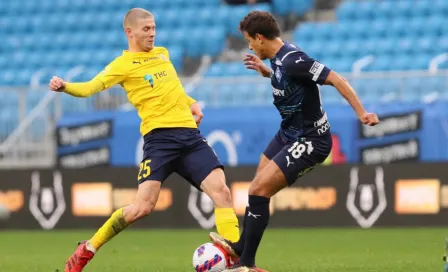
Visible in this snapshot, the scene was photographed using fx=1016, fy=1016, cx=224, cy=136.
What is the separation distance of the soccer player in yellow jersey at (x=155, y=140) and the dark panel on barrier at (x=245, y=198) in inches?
265

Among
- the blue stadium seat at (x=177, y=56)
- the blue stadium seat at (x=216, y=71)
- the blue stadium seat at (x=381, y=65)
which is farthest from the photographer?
the blue stadium seat at (x=177, y=56)

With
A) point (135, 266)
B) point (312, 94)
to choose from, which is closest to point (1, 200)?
point (135, 266)

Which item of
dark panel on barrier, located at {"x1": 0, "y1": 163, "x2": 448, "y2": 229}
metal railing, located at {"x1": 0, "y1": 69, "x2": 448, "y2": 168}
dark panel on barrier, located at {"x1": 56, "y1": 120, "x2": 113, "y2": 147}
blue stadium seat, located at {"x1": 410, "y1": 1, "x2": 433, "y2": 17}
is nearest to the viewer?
dark panel on barrier, located at {"x1": 0, "y1": 163, "x2": 448, "y2": 229}

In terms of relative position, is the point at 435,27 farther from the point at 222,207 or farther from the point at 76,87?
the point at 76,87

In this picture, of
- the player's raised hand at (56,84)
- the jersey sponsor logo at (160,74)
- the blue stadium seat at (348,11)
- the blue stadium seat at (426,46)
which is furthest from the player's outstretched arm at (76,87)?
the blue stadium seat at (348,11)

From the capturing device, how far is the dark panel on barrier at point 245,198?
14.9 meters

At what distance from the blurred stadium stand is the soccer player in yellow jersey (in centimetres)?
773

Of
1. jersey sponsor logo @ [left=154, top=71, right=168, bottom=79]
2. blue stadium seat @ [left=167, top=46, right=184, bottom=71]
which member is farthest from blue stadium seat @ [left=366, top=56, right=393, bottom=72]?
jersey sponsor logo @ [left=154, top=71, right=168, bottom=79]

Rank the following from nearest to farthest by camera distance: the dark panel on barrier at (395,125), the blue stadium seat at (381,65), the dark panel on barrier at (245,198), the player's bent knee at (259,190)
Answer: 1. the player's bent knee at (259,190)
2. the dark panel on barrier at (245,198)
3. the dark panel on barrier at (395,125)
4. the blue stadium seat at (381,65)

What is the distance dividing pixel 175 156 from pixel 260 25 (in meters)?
1.37

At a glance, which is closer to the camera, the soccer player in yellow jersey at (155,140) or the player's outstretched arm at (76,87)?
the player's outstretched arm at (76,87)

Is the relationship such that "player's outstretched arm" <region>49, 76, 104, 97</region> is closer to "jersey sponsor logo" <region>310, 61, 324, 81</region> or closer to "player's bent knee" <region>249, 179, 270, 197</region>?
Result: "player's bent knee" <region>249, 179, 270, 197</region>

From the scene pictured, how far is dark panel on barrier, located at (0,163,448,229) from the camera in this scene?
1495 centimetres

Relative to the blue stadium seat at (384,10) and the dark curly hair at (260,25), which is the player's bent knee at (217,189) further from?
the blue stadium seat at (384,10)
